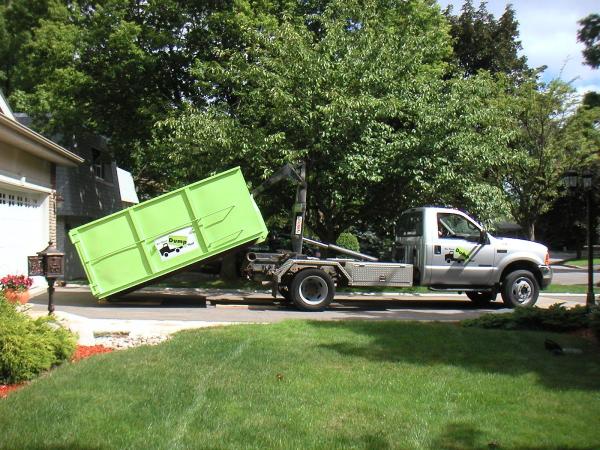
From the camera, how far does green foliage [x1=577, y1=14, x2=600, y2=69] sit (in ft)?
21.8

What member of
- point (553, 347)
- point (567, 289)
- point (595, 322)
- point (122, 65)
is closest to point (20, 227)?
point (122, 65)

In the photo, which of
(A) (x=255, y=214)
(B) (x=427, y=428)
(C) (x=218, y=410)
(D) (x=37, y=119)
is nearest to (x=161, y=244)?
(A) (x=255, y=214)

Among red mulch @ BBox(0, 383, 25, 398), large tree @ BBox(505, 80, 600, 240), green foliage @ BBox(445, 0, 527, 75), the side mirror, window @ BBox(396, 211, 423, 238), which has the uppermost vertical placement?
green foliage @ BBox(445, 0, 527, 75)

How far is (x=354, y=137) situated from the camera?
A: 52.9ft

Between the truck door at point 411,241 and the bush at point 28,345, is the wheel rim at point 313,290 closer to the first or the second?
the truck door at point 411,241

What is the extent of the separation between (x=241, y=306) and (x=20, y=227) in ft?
18.5

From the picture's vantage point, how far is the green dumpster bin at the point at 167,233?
12336 millimetres

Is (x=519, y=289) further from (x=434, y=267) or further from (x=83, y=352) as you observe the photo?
(x=83, y=352)

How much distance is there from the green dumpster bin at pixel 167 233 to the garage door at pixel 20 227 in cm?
292

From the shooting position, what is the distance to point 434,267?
552 inches

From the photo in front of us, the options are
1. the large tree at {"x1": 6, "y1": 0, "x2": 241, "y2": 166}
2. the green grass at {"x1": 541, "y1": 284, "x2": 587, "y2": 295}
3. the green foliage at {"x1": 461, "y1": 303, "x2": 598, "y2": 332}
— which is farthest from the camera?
the green grass at {"x1": 541, "y1": 284, "x2": 587, "y2": 295}

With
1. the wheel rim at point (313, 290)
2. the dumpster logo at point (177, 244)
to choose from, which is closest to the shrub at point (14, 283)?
the dumpster logo at point (177, 244)

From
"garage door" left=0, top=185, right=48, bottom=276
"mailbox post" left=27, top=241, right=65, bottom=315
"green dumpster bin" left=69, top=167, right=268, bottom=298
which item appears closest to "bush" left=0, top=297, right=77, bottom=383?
"mailbox post" left=27, top=241, right=65, bottom=315

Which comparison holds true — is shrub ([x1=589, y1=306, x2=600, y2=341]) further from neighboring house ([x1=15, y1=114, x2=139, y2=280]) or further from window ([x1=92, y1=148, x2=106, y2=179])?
window ([x1=92, y1=148, x2=106, y2=179])
